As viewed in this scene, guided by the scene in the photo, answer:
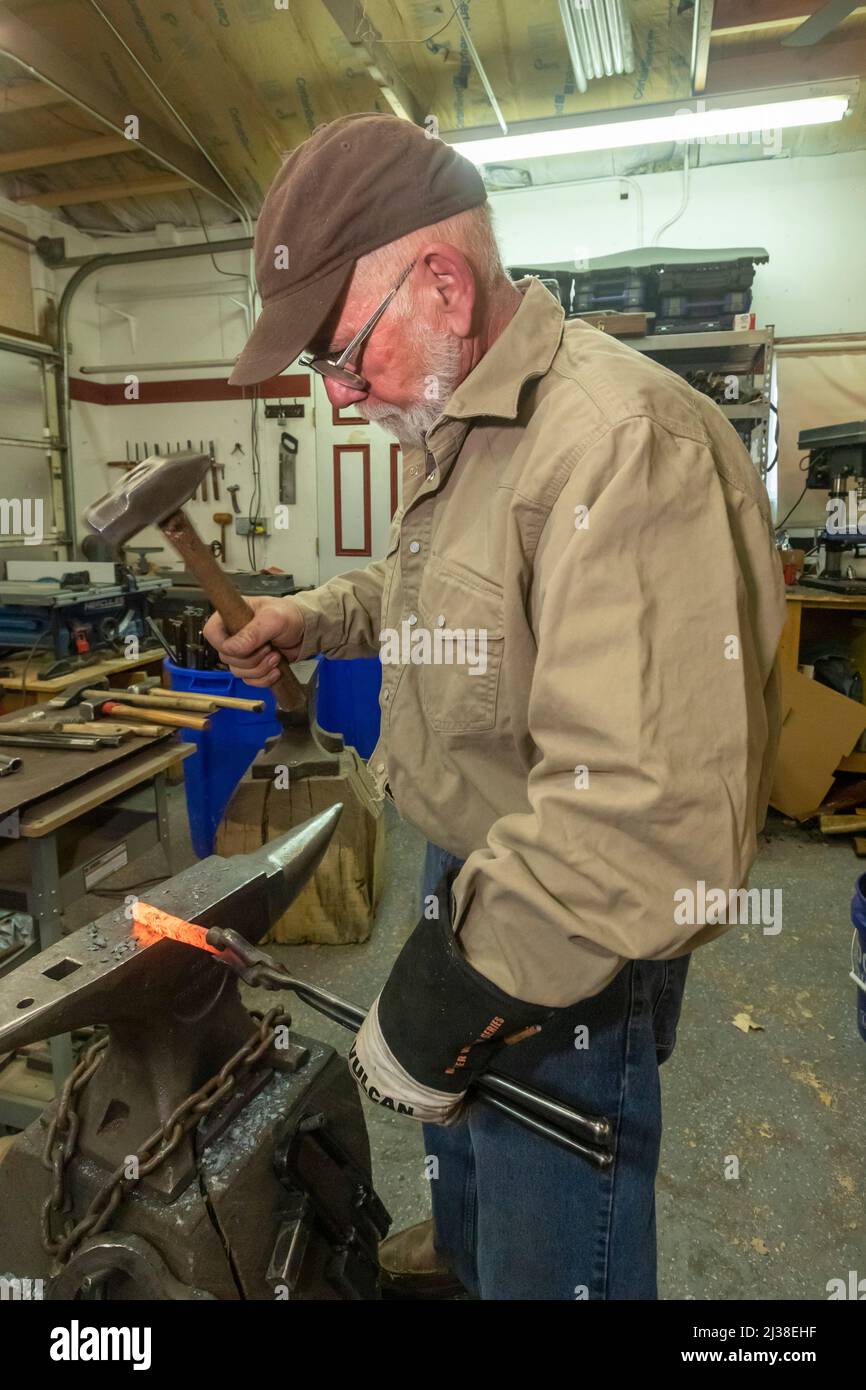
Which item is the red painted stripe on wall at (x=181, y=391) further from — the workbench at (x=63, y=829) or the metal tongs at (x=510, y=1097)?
the metal tongs at (x=510, y=1097)

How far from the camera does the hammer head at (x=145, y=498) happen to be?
52.1 inches

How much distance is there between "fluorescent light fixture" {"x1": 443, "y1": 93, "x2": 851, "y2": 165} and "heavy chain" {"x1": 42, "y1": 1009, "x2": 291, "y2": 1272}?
3.61 m

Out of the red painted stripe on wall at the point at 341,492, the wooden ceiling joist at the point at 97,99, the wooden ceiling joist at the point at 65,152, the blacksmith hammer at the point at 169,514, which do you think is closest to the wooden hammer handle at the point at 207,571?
the blacksmith hammer at the point at 169,514

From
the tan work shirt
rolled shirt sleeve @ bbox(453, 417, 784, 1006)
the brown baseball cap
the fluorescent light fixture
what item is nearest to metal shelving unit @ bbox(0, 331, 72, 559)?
the fluorescent light fixture

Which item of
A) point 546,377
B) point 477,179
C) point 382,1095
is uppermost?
point 477,179

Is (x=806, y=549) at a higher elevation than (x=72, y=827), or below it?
higher

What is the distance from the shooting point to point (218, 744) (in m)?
2.97

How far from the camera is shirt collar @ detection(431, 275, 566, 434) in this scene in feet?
2.79

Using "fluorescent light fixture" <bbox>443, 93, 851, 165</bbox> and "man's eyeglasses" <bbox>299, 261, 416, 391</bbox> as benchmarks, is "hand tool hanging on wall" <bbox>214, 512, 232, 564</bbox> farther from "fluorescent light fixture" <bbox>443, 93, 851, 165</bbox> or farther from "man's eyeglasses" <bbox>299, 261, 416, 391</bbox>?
"man's eyeglasses" <bbox>299, 261, 416, 391</bbox>

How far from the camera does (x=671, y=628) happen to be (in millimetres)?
672

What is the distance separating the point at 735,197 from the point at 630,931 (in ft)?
15.3

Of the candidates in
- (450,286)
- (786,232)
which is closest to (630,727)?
(450,286)

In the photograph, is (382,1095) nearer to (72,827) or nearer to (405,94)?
(72,827)

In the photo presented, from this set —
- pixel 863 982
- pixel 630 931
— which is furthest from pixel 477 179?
pixel 863 982
